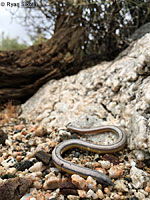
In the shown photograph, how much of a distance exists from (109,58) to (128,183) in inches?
142

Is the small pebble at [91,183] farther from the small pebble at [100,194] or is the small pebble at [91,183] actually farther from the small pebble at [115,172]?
the small pebble at [115,172]

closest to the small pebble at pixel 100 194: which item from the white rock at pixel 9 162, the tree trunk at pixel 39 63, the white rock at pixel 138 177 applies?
the white rock at pixel 138 177

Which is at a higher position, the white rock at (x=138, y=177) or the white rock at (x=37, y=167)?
the white rock at (x=138, y=177)

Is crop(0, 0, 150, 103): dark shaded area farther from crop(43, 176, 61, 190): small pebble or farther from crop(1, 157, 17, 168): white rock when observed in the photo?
crop(43, 176, 61, 190): small pebble

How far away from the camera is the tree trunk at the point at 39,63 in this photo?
4477 millimetres

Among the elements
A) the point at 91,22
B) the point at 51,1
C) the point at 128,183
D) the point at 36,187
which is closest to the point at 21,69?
the point at 51,1

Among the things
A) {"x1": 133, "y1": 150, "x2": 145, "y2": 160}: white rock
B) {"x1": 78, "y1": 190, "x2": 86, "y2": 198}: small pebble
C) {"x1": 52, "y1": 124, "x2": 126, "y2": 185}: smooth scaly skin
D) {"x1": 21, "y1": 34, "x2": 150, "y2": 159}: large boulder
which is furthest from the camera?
{"x1": 21, "y1": 34, "x2": 150, "y2": 159}: large boulder

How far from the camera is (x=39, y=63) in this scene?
4.62m

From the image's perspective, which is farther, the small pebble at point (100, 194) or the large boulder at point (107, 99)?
the large boulder at point (107, 99)

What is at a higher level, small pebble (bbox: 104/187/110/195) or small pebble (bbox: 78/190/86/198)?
small pebble (bbox: 78/190/86/198)

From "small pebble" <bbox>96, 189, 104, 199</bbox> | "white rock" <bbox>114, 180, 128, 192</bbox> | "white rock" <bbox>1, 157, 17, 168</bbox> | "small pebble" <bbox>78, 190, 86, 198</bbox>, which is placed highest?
"small pebble" <bbox>78, 190, 86, 198</bbox>

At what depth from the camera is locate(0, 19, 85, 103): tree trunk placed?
4.48m

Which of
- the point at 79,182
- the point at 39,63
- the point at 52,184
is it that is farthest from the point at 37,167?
the point at 39,63

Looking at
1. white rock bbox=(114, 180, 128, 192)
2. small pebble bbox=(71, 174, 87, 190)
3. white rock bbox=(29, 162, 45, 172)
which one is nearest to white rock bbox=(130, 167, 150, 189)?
white rock bbox=(114, 180, 128, 192)
